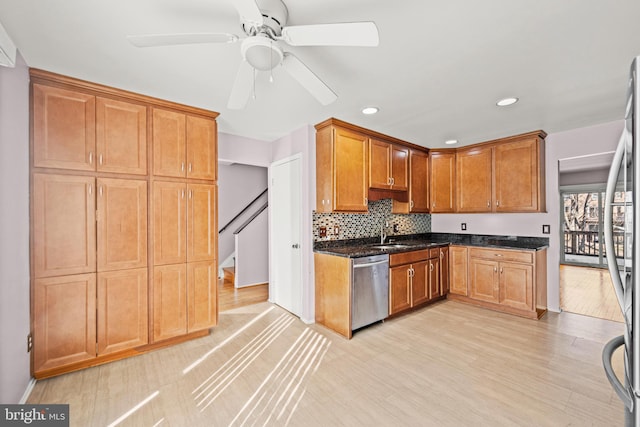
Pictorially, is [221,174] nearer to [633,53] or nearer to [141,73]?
[141,73]

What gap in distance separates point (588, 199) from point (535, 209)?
457 cm

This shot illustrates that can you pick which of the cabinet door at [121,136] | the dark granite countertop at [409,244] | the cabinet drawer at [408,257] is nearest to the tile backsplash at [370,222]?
the dark granite countertop at [409,244]

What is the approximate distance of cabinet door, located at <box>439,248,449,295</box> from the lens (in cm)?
409

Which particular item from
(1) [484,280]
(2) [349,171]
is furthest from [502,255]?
(2) [349,171]

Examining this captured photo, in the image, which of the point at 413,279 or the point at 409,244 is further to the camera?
the point at 409,244

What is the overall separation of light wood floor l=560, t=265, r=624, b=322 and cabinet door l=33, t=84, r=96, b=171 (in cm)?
570

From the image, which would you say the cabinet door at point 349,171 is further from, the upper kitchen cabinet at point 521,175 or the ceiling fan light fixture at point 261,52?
the upper kitchen cabinet at point 521,175

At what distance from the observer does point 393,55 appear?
189 centimetres

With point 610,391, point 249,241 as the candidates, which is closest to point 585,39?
point 610,391

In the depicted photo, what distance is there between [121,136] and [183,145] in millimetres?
502

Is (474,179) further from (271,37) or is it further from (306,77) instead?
(271,37)

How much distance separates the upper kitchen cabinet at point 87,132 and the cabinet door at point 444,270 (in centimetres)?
Answer: 390

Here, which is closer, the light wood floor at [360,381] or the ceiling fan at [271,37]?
the ceiling fan at [271,37]

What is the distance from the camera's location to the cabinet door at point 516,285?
344cm
